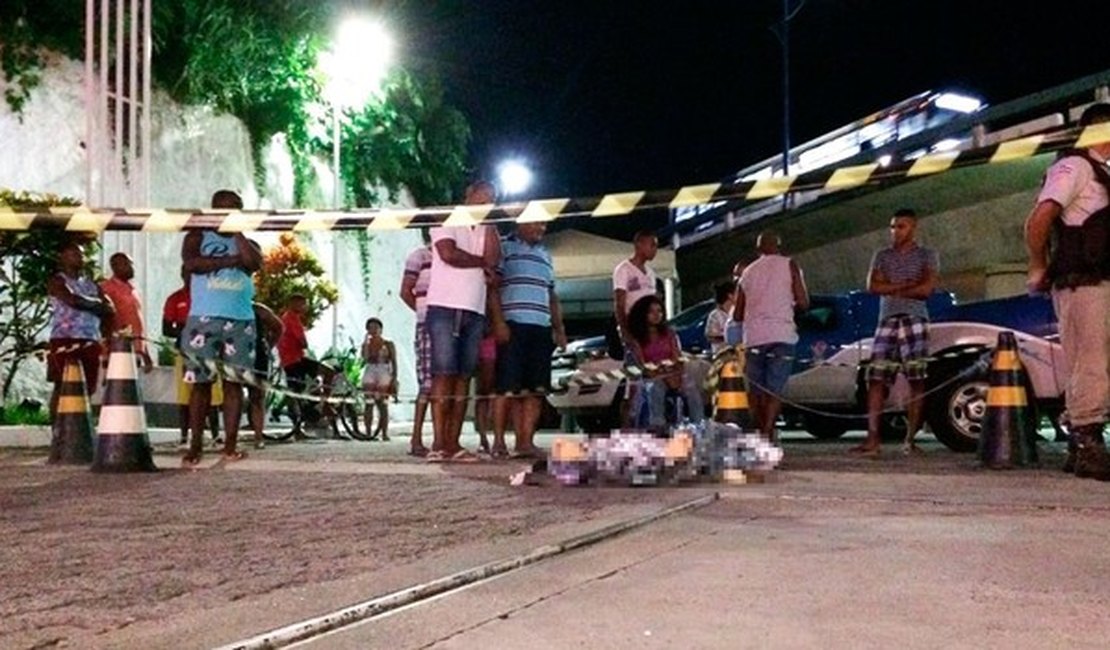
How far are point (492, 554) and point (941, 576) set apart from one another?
57.9 inches

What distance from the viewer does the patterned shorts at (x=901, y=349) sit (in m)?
9.82

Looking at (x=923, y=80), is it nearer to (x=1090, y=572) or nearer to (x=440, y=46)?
(x=440, y=46)

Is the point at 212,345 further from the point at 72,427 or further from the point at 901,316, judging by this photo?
the point at 901,316

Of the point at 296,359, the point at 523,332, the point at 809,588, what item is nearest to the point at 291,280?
the point at 296,359

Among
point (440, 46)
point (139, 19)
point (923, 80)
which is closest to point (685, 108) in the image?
point (923, 80)

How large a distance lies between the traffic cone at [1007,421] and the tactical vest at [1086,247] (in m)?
1.17

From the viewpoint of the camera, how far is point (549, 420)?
17.9 m

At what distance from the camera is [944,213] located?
2350cm

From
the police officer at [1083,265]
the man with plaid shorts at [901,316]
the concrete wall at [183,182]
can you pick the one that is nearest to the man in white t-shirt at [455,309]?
the man with plaid shorts at [901,316]

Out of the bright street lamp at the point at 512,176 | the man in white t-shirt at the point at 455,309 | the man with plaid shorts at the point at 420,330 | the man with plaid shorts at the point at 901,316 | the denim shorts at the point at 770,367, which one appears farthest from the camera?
the bright street lamp at the point at 512,176

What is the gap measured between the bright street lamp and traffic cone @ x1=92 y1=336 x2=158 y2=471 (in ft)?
79.0

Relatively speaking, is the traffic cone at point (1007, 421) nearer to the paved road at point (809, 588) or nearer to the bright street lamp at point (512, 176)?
the paved road at point (809, 588)

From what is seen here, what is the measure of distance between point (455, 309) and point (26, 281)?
17.0 feet

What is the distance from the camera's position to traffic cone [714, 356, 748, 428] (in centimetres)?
855
